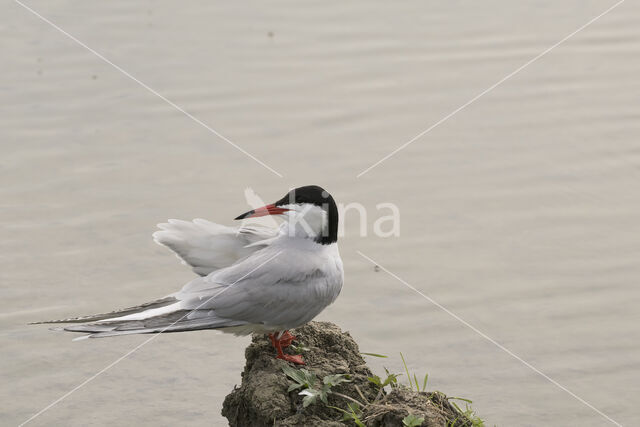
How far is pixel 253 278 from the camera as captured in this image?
5824mm

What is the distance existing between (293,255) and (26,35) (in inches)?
276

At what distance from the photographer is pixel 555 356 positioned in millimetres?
7098

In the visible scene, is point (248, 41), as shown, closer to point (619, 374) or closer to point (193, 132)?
point (193, 132)

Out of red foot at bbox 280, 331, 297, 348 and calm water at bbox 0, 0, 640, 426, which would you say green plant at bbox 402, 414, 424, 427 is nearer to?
red foot at bbox 280, 331, 297, 348

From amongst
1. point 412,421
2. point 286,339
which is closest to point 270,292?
point 286,339

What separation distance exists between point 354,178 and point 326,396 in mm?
3901

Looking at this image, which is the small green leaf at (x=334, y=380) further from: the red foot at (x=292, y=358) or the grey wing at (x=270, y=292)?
the grey wing at (x=270, y=292)

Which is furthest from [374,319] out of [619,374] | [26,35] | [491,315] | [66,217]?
[26,35]

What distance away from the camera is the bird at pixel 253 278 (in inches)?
225

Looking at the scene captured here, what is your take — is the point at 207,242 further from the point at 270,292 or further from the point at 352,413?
the point at 352,413

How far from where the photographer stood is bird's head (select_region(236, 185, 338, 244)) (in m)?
5.83
